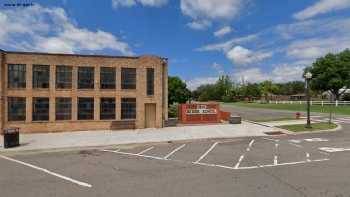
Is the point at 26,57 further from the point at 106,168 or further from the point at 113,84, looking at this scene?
the point at 106,168

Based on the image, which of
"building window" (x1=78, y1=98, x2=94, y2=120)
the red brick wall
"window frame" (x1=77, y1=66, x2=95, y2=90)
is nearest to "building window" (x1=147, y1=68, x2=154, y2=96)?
the red brick wall

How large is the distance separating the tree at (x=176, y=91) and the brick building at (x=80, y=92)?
22814mm

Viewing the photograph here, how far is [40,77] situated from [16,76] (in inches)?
73.0

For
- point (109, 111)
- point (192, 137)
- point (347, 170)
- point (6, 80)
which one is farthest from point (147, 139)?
point (6, 80)

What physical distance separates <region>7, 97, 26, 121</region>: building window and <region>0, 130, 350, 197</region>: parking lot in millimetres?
9862

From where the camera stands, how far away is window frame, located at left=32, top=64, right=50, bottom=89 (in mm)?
22625

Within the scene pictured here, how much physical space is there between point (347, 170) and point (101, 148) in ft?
39.6

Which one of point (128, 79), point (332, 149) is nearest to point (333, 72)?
point (128, 79)

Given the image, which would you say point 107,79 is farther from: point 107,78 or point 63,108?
point 63,108

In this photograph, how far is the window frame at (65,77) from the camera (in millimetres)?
23047

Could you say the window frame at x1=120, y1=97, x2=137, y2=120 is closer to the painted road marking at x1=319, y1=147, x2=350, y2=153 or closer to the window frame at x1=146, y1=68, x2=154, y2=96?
the window frame at x1=146, y1=68, x2=154, y2=96

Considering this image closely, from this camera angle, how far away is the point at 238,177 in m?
8.82

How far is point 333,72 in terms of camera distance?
61625mm

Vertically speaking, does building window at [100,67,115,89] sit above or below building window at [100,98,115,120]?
above
